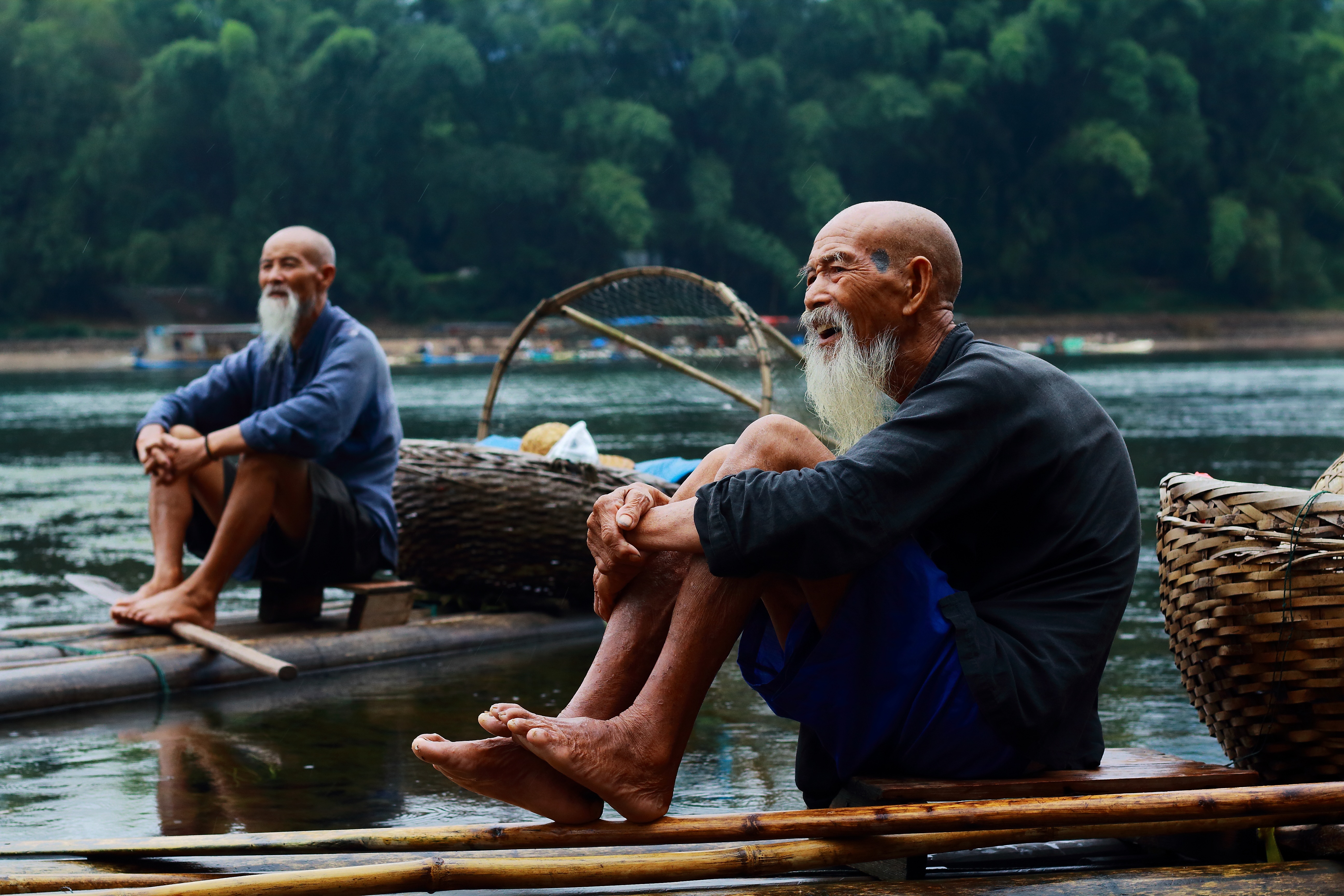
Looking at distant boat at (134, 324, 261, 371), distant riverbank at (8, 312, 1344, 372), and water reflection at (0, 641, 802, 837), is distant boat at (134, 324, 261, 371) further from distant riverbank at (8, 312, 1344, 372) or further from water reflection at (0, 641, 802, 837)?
water reflection at (0, 641, 802, 837)

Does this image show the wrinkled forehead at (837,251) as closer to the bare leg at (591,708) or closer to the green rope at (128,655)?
the bare leg at (591,708)

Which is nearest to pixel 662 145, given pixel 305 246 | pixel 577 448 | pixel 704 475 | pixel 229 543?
pixel 577 448

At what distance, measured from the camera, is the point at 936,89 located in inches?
2299

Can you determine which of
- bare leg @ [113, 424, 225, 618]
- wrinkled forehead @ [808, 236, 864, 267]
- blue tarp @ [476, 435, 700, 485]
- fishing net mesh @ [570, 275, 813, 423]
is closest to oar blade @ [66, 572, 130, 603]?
bare leg @ [113, 424, 225, 618]

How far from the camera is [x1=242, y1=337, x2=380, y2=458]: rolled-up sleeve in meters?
4.78

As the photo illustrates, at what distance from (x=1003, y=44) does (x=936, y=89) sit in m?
3.14

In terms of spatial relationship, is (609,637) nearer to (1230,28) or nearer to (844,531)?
(844,531)

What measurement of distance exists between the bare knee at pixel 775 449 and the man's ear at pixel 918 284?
0.32 m

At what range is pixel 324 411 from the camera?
488 centimetres

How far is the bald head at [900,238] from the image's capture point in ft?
8.35

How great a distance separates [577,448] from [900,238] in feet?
11.9

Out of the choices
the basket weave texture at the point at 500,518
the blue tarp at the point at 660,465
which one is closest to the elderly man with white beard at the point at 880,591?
the basket weave texture at the point at 500,518

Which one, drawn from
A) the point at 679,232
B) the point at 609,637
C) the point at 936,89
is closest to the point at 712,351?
the point at 609,637

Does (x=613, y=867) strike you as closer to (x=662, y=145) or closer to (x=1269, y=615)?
(x=1269, y=615)
